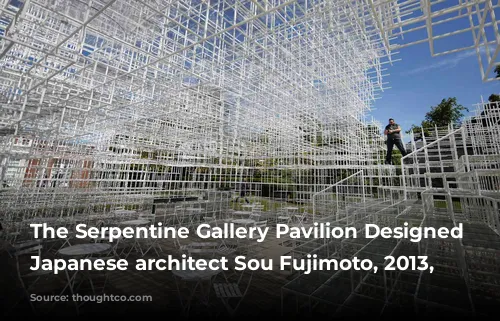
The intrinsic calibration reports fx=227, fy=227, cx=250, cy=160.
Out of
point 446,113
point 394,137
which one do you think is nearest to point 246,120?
Result: point 394,137

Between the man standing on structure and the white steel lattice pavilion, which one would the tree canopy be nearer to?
the white steel lattice pavilion

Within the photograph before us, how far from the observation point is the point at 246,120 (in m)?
11.3

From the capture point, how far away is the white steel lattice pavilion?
3553mm

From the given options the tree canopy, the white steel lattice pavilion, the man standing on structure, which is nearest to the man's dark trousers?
the man standing on structure

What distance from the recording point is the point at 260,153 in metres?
15.6

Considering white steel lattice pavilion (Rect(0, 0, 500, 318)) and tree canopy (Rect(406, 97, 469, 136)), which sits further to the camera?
tree canopy (Rect(406, 97, 469, 136))

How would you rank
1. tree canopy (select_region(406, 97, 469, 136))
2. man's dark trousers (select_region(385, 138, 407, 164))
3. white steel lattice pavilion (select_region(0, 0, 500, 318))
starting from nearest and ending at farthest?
1. white steel lattice pavilion (select_region(0, 0, 500, 318))
2. man's dark trousers (select_region(385, 138, 407, 164))
3. tree canopy (select_region(406, 97, 469, 136))

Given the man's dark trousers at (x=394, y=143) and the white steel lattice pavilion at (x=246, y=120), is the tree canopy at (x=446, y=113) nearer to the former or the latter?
the white steel lattice pavilion at (x=246, y=120)

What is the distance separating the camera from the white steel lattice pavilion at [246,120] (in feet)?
11.7

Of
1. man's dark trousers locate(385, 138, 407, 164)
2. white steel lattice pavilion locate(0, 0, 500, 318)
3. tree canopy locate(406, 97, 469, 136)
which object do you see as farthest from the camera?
tree canopy locate(406, 97, 469, 136)

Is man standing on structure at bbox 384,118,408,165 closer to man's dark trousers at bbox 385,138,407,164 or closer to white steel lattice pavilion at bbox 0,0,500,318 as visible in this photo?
man's dark trousers at bbox 385,138,407,164

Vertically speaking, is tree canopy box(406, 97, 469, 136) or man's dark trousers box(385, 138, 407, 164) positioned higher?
tree canopy box(406, 97, 469, 136)

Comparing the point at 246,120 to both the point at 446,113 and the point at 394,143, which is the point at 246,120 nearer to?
the point at 394,143

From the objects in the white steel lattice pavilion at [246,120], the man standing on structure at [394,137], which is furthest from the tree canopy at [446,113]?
the man standing on structure at [394,137]
